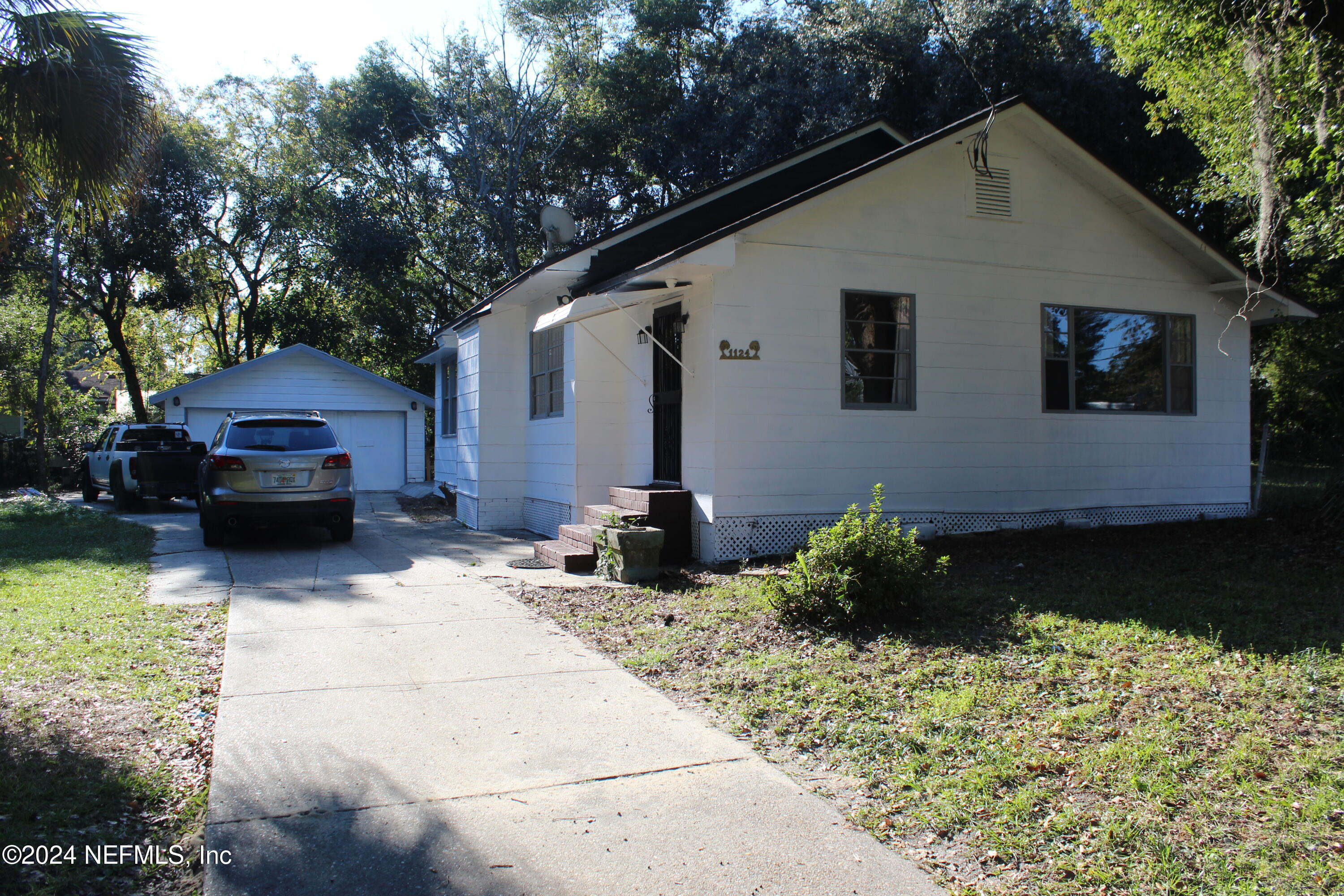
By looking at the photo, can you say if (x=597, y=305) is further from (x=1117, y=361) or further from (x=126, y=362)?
(x=126, y=362)

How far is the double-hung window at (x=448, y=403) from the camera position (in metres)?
19.1

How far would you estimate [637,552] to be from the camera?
328 inches

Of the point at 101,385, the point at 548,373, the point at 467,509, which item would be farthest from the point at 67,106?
the point at 101,385

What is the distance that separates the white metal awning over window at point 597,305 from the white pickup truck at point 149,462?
30.4 ft

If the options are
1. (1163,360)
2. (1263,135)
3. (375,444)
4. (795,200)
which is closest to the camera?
(1263,135)

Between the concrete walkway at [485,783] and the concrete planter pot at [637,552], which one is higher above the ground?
the concrete planter pot at [637,552]

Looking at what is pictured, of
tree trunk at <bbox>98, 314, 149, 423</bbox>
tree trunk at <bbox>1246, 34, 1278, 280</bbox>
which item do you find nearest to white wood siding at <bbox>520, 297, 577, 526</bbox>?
tree trunk at <bbox>1246, 34, 1278, 280</bbox>

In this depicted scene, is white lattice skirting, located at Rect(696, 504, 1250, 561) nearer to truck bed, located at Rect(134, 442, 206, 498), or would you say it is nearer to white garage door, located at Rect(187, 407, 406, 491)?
truck bed, located at Rect(134, 442, 206, 498)

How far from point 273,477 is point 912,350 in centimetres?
777

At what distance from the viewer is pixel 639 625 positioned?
6.66 m

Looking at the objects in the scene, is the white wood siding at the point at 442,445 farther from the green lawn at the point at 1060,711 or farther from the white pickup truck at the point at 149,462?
the green lawn at the point at 1060,711

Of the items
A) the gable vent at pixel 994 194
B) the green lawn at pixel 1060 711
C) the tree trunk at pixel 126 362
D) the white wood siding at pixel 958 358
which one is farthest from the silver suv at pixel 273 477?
the tree trunk at pixel 126 362

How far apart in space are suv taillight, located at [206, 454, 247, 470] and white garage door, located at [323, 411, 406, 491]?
12023mm

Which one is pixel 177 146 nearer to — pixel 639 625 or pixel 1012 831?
pixel 639 625
